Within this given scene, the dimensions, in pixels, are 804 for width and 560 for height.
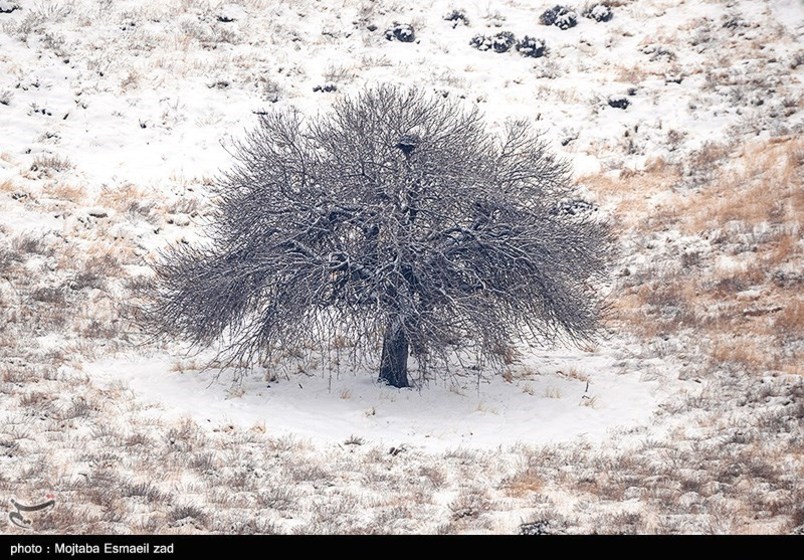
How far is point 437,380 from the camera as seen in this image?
17422mm

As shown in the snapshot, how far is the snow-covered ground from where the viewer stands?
11.2 m

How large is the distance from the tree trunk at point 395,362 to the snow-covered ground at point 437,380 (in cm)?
53

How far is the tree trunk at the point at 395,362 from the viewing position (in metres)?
16.3

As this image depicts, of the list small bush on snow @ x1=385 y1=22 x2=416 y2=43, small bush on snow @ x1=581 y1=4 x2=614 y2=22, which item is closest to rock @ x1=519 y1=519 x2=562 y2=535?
small bush on snow @ x1=385 y1=22 x2=416 y2=43

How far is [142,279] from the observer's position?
22328mm

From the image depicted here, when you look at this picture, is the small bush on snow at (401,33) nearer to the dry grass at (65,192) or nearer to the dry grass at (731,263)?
the dry grass at (731,263)

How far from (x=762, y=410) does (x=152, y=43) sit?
86.5ft

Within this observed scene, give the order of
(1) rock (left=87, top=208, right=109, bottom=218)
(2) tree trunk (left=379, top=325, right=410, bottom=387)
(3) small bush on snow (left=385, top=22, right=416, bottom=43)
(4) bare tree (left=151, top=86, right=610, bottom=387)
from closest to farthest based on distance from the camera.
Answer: (4) bare tree (left=151, top=86, right=610, bottom=387) → (2) tree trunk (left=379, top=325, right=410, bottom=387) → (1) rock (left=87, top=208, right=109, bottom=218) → (3) small bush on snow (left=385, top=22, right=416, bottom=43)

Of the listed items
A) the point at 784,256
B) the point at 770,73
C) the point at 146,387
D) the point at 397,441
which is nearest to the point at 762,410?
the point at 397,441

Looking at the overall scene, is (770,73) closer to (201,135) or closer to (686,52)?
(686,52)

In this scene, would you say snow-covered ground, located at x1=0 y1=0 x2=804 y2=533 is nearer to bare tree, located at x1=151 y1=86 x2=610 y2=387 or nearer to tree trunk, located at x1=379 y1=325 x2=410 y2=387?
tree trunk, located at x1=379 y1=325 x2=410 y2=387

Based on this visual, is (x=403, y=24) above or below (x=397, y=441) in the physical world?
above

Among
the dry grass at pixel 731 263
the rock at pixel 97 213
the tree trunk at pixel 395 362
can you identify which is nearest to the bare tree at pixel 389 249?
the tree trunk at pixel 395 362

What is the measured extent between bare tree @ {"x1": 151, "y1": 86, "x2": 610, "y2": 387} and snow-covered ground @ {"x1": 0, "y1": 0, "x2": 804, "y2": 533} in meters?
1.41
